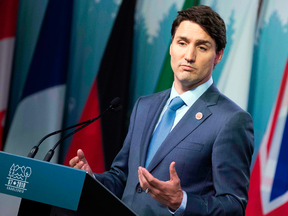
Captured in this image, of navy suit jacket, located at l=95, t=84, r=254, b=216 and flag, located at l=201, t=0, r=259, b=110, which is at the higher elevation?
flag, located at l=201, t=0, r=259, b=110

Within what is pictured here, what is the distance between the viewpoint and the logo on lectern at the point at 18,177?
988 millimetres

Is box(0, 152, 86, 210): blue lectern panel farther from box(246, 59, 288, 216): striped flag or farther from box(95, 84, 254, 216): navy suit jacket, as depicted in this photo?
box(246, 59, 288, 216): striped flag

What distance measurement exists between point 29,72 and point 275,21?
2306 millimetres

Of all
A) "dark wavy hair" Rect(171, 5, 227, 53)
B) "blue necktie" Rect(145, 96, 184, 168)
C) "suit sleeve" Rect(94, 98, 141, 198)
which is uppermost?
"dark wavy hair" Rect(171, 5, 227, 53)

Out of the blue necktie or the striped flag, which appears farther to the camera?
the striped flag

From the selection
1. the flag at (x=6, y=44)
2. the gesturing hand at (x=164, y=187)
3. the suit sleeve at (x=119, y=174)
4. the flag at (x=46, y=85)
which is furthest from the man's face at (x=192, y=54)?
the flag at (x=6, y=44)

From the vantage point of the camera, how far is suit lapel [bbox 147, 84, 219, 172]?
136 centimetres

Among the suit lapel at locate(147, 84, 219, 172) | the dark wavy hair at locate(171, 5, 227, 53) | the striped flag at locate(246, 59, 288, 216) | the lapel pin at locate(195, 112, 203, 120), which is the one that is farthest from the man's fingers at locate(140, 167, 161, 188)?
the striped flag at locate(246, 59, 288, 216)

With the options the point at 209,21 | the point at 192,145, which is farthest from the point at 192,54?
the point at 192,145

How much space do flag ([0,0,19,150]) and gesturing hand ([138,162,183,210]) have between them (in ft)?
7.29

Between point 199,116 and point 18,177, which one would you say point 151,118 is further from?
point 18,177

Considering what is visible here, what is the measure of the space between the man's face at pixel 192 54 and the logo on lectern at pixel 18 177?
831 mm

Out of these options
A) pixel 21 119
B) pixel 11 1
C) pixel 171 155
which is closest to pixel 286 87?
pixel 171 155

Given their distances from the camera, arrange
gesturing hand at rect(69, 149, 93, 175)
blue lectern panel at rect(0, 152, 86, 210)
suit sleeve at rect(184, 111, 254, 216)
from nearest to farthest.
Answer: blue lectern panel at rect(0, 152, 86, 210) < suit sleeve at rect(184, 111, 254, 216) < gesturing hand at rect(69, 149, 93, 175)
